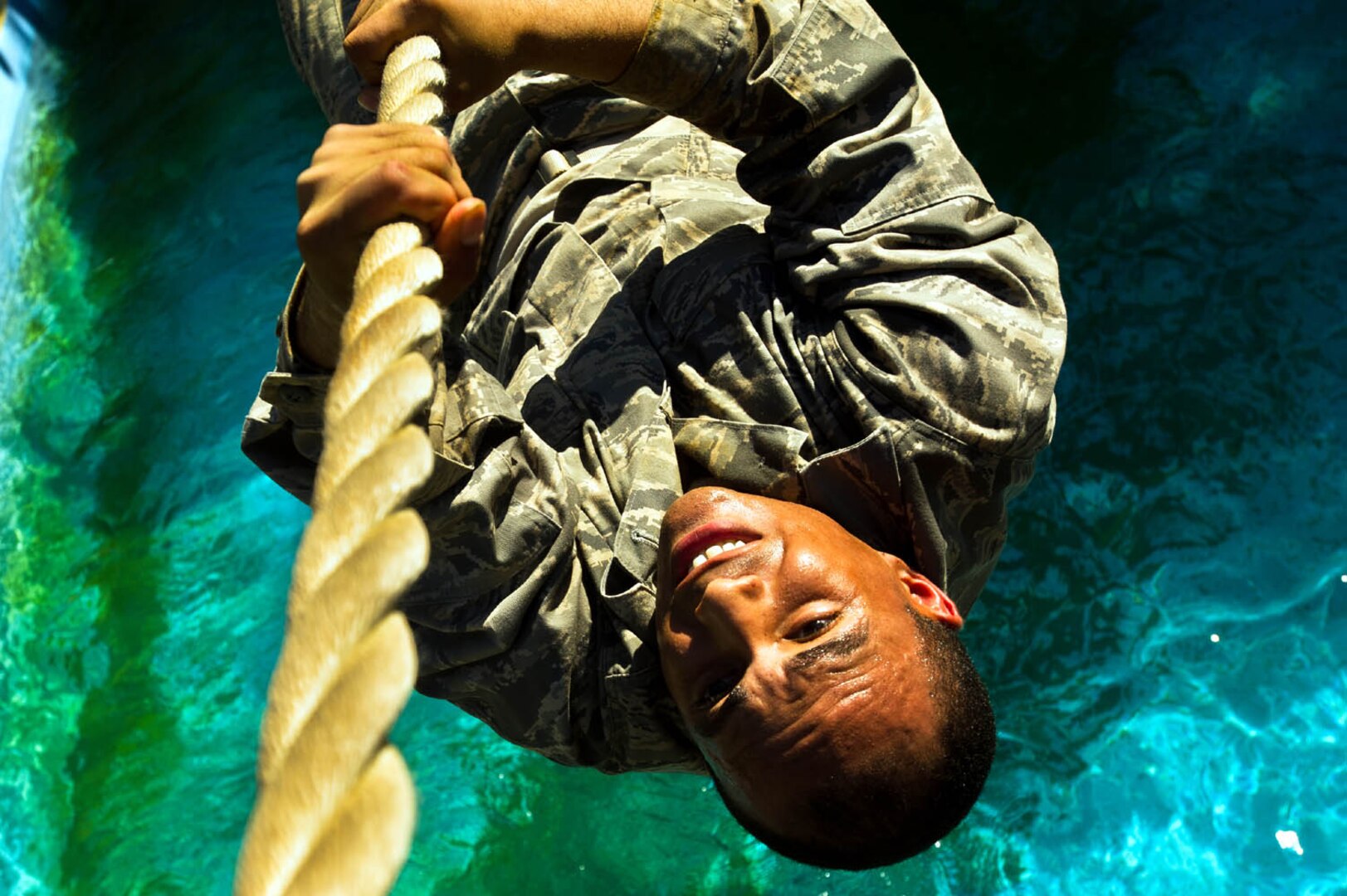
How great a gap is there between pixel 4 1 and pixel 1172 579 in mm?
4012

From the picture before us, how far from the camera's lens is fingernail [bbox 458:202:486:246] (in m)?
1.30

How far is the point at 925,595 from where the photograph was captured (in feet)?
5.89

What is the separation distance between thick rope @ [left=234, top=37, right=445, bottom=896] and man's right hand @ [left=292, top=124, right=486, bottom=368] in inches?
14.6

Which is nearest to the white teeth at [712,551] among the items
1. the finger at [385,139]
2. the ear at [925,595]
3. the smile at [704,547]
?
the smile at [704,547]

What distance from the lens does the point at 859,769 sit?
163 cm

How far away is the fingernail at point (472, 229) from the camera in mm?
1304

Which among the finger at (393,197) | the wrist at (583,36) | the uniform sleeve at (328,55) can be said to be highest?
the finger at (393,197)

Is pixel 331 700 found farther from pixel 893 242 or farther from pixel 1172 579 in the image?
pixel 1172 579

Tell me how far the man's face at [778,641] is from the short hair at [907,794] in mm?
30

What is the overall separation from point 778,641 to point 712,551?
5.6 inches

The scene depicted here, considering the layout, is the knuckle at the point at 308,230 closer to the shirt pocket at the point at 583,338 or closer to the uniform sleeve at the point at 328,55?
the shirt pocket at the point at 583,338

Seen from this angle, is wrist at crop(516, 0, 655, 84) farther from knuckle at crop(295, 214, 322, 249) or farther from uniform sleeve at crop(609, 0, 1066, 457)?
knuckle at crop(295, 214, 322, 249)

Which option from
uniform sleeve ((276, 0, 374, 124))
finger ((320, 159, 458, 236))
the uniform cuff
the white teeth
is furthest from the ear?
uniform sleeve ((276, 0, 374, 124))

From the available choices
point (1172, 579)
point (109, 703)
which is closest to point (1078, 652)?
point (1172, 579)
